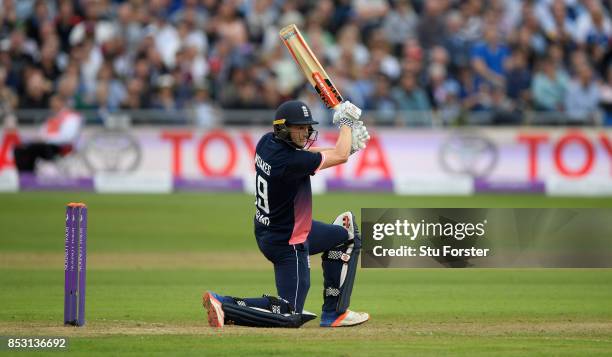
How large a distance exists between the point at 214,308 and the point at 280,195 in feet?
3.43

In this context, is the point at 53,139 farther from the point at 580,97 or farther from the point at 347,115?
the point at 347,115

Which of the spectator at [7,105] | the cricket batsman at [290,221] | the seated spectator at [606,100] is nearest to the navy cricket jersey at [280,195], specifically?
the cricket batsman at [290,221]

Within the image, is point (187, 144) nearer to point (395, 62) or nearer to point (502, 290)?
point (395, 62)

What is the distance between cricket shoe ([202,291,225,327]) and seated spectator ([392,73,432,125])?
13.5 meters

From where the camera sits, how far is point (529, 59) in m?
24.0

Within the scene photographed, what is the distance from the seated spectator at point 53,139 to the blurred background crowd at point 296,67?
0.52 m

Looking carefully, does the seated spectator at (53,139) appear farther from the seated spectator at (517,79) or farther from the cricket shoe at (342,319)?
the cricket shoe at (342,319)

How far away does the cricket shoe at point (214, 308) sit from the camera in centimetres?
934

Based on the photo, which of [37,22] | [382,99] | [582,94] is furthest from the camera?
[37,22]

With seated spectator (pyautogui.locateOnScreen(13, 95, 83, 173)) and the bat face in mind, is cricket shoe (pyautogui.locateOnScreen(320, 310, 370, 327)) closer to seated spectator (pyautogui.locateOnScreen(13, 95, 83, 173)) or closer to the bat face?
the bat face

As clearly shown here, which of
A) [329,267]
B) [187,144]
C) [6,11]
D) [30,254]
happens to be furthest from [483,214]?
[6,11]

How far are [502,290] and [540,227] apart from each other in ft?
5.78

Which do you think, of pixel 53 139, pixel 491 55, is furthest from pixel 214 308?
pixel 491 55

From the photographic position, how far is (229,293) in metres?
12.0
